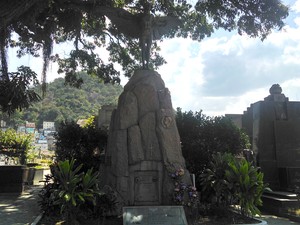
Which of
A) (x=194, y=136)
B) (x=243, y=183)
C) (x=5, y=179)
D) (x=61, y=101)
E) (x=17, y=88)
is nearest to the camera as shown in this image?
(x=243, y=183)

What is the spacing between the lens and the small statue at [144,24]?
12.5 meters

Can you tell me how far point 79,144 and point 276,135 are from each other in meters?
9.10

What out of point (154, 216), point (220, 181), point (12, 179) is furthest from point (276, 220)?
point (12, 179)

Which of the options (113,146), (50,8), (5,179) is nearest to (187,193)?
(113,146)

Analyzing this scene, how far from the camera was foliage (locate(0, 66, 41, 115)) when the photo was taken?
11.4 meters

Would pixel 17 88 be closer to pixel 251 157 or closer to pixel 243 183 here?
pixel 243 183

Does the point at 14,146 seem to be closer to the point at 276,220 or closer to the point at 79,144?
the point at 79,144

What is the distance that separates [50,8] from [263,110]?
9.78 meters

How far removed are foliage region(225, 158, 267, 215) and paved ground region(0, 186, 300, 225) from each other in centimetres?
113

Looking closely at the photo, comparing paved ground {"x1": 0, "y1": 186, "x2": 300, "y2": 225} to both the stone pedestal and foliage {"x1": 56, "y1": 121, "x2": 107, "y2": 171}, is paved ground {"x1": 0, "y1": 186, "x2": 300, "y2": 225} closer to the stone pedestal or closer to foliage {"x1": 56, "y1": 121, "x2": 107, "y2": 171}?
the stone pedestal

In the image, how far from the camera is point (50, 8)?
1255 cm

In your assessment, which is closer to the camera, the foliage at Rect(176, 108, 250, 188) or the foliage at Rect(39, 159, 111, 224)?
the foliage at Rect(39, 159, 111, 224)

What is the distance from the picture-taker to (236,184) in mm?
9578

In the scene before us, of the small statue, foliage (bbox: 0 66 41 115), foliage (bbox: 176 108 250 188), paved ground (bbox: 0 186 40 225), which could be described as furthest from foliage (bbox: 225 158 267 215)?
foliage (bbox: 0 66 41 115)
